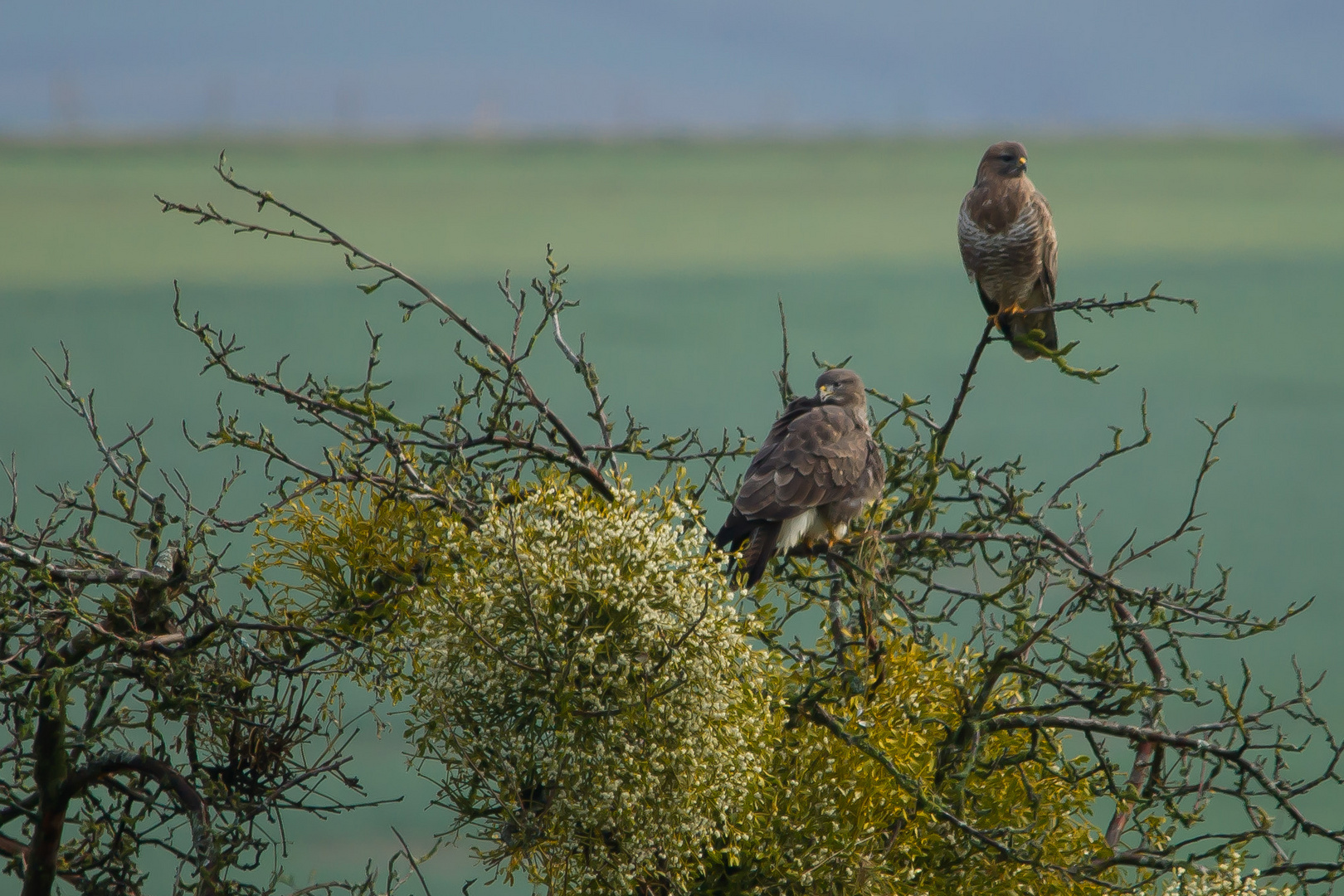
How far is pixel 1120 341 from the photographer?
13289 millimetres

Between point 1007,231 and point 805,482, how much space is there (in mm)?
1087

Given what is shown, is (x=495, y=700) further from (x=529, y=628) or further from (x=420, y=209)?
(x=420, y=209)

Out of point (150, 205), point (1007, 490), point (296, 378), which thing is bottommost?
point (1007, 490)

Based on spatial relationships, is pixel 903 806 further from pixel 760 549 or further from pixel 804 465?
pixel 804 465

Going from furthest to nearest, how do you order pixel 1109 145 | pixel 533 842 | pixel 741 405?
pixel 1109 145
pixel 741 405
pixel 533 842

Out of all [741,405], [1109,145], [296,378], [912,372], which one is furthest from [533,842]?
[1109,145]

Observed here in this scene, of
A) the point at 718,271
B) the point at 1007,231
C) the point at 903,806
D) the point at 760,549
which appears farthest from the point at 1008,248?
the point at 718,271

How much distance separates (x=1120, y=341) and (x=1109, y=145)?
9.23 m

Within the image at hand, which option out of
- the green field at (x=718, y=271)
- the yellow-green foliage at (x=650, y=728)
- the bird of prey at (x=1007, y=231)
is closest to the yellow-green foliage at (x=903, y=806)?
the yellow-green foliage at (x=650, y=728)

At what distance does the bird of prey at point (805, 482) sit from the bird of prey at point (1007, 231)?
76 centimetres

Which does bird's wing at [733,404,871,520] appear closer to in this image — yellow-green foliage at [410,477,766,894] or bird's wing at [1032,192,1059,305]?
yellow-green foliage at [410,477,766,894]

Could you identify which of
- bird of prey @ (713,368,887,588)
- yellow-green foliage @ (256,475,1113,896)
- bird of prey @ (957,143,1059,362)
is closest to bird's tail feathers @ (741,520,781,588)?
bird of prey @ (713,368,887,588)

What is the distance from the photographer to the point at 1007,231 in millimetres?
2395

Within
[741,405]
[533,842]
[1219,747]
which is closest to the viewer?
[533,842]
